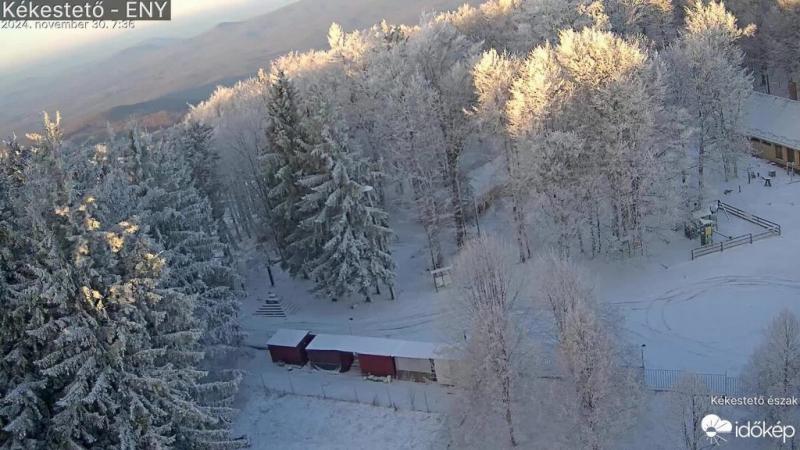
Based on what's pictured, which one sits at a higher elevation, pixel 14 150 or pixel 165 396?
pixel 14 150

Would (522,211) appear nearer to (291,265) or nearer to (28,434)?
(291,265)

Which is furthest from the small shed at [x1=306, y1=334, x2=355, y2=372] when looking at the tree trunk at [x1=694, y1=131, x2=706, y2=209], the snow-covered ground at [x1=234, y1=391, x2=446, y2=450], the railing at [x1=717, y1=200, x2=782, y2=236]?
the railing at [x1=717, y1=200, x2=782, y2=236]

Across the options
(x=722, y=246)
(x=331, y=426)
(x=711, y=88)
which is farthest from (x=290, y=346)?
(x=711, y=88)

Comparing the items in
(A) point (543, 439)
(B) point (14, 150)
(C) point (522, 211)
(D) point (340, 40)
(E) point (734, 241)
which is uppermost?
(D) point (340, 40)

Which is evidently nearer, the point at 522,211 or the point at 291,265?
the point at 522,211

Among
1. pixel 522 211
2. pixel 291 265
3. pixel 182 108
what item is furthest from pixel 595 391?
pixel 182 108

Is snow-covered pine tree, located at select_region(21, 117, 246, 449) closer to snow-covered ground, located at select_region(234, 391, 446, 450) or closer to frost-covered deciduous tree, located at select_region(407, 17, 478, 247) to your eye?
snow-covered ground, located at select_region(234, 391, 446, 450)

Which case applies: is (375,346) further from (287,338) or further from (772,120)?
(772,120)

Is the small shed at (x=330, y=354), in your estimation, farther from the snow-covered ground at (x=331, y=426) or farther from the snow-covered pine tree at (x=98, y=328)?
the snow-covered pine tree at (x=98, y=328)
